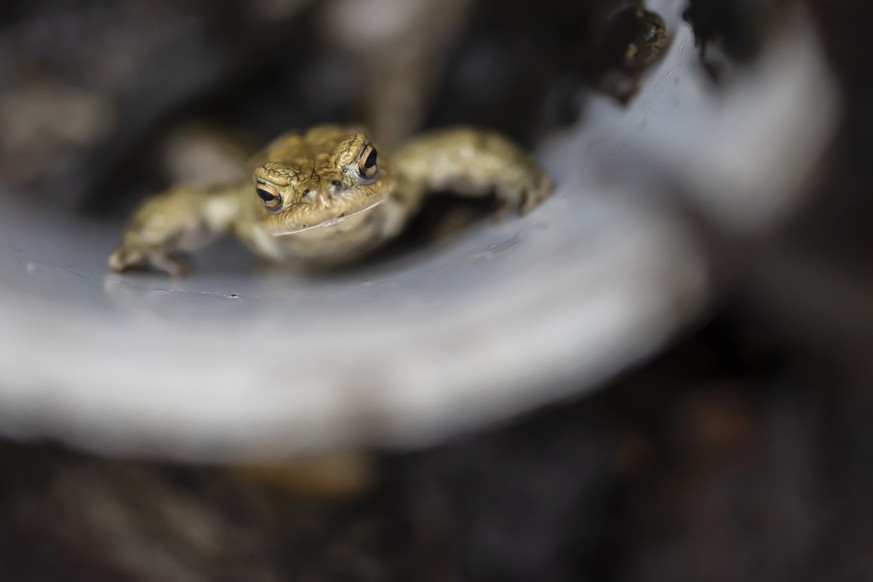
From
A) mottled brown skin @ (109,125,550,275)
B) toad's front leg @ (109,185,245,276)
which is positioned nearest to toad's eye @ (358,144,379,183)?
mottled brown skin @ (109,125,550,275)

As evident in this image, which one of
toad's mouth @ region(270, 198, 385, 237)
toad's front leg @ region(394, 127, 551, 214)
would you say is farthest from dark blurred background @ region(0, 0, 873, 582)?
toad's mouth @ region(270, 198, 385, 237)

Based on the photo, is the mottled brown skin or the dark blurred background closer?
the mottled brown skin

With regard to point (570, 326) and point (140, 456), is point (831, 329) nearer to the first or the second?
point (570, 326)

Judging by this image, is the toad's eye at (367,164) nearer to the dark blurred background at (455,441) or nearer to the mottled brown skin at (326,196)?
the mottled brown skin at (326,196)

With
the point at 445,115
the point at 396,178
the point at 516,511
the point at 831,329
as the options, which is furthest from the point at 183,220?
the point at 831,329

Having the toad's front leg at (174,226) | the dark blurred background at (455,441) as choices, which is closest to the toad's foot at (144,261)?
the toad's front leg at (174,226)

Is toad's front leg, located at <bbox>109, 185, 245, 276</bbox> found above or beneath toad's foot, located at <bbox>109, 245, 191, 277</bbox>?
above

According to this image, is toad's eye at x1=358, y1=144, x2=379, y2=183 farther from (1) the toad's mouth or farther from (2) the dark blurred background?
(2) the dark blurred background
